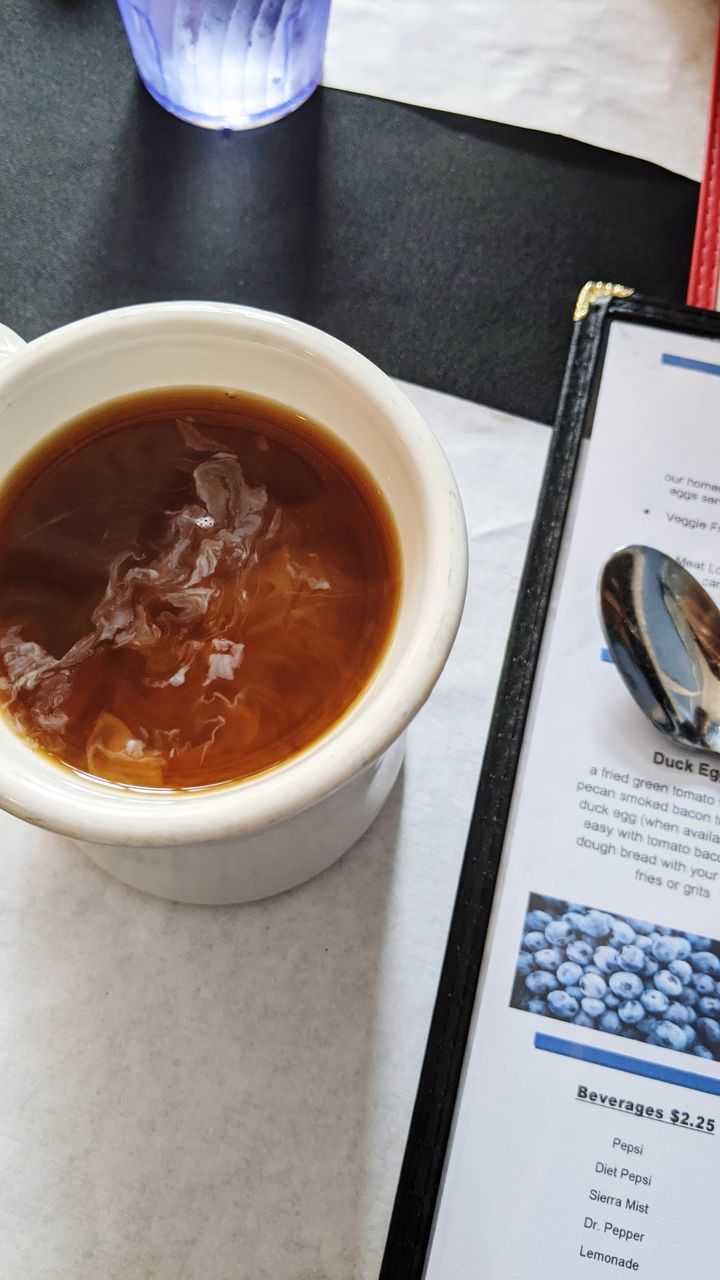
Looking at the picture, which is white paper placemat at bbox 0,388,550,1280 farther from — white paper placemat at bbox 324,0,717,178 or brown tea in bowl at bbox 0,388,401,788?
white paper placemat at bbox 324,0,717,178

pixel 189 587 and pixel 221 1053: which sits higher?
pixel 189 587

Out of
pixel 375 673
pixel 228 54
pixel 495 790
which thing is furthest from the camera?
pixel 228 54

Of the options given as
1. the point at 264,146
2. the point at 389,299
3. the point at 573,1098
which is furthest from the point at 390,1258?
the point at 264,146

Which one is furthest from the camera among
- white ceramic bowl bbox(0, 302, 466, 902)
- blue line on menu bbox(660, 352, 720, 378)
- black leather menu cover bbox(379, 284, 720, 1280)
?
blue line on menu bbox(660, 352, 720, 378)

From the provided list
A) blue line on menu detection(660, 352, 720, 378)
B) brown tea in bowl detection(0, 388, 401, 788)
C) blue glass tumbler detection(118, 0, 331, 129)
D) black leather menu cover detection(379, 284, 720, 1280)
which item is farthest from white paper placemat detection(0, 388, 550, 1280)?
blue glass tumbler detection(118, 0, 331, 129)

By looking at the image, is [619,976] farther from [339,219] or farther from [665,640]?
[339,219]

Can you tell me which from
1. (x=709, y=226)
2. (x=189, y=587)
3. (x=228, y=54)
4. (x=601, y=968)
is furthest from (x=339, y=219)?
(x=601, y=968)

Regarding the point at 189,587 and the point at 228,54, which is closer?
the point at 189,587
